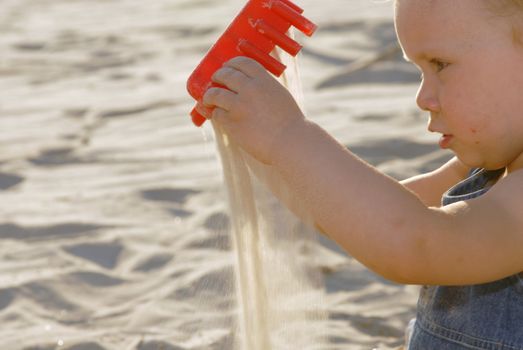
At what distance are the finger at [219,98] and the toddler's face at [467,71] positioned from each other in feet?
0.94

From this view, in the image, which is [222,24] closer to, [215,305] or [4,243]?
[4,243]

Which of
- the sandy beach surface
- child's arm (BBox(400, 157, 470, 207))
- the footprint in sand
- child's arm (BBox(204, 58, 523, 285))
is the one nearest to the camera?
child's arm (BBox(204, 58, 523, 285))

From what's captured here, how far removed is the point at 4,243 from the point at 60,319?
1.62ft

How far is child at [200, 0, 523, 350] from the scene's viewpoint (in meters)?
1.65

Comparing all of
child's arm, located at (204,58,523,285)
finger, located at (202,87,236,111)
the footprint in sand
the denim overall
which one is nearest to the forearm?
child's arm, located at (204,58,523,285)

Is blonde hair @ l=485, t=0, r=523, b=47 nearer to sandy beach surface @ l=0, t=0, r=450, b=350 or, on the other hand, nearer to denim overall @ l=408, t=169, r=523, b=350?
denim overall @ l=408, t=169, r=523, b=350

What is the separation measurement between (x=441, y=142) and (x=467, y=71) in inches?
5.3

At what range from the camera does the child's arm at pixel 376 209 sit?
1648 millimetres

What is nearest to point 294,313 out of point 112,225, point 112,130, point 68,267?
point 68,267

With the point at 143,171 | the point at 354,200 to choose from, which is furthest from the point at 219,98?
the point at 143,171

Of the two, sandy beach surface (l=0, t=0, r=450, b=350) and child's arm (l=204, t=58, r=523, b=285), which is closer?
child's arm (l=204, t=58, r=523, b=285)

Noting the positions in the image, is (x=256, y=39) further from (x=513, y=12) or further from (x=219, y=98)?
(x=513, y=12)

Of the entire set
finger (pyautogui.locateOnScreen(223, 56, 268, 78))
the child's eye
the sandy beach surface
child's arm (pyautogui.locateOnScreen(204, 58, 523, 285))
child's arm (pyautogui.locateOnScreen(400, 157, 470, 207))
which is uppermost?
finger (pyautogui.locateOnScreen(223, 56, 268, 78))

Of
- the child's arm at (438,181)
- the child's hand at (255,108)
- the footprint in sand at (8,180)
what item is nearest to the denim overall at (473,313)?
the child's arm at (438,181)
